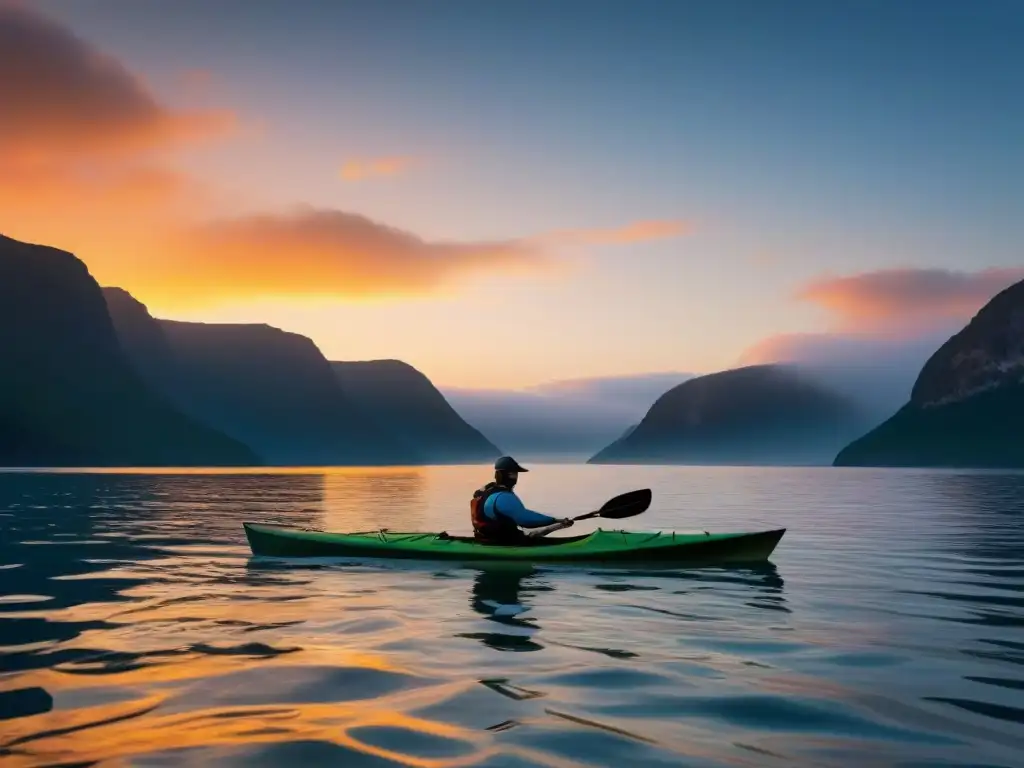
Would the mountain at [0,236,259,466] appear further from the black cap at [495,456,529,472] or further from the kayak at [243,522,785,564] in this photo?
the black cap at [495,456,529,472]

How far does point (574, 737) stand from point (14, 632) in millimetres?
7667

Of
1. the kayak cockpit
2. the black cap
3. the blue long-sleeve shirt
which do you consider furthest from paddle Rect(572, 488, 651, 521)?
the black cap

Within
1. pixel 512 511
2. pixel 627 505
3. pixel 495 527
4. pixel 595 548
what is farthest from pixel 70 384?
pixel 595 548

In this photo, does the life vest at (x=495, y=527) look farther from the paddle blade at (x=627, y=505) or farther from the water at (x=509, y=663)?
the paddle blade at (x=627, y=505)

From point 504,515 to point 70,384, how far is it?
172916 mm

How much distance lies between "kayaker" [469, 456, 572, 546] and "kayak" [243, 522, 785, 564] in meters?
0.25

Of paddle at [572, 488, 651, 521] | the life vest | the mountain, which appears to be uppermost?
the mountain

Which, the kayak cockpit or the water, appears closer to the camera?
the water

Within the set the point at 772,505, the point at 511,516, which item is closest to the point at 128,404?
the point at 772,505

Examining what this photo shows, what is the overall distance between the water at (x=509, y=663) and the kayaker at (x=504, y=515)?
74cm

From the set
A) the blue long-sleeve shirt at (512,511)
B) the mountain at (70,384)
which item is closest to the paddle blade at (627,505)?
the blue long-sleeve shirt at (512,511)

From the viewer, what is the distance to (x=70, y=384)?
168 meters

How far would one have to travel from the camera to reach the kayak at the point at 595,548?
16.0 meters

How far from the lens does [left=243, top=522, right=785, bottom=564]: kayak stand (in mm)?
16047
